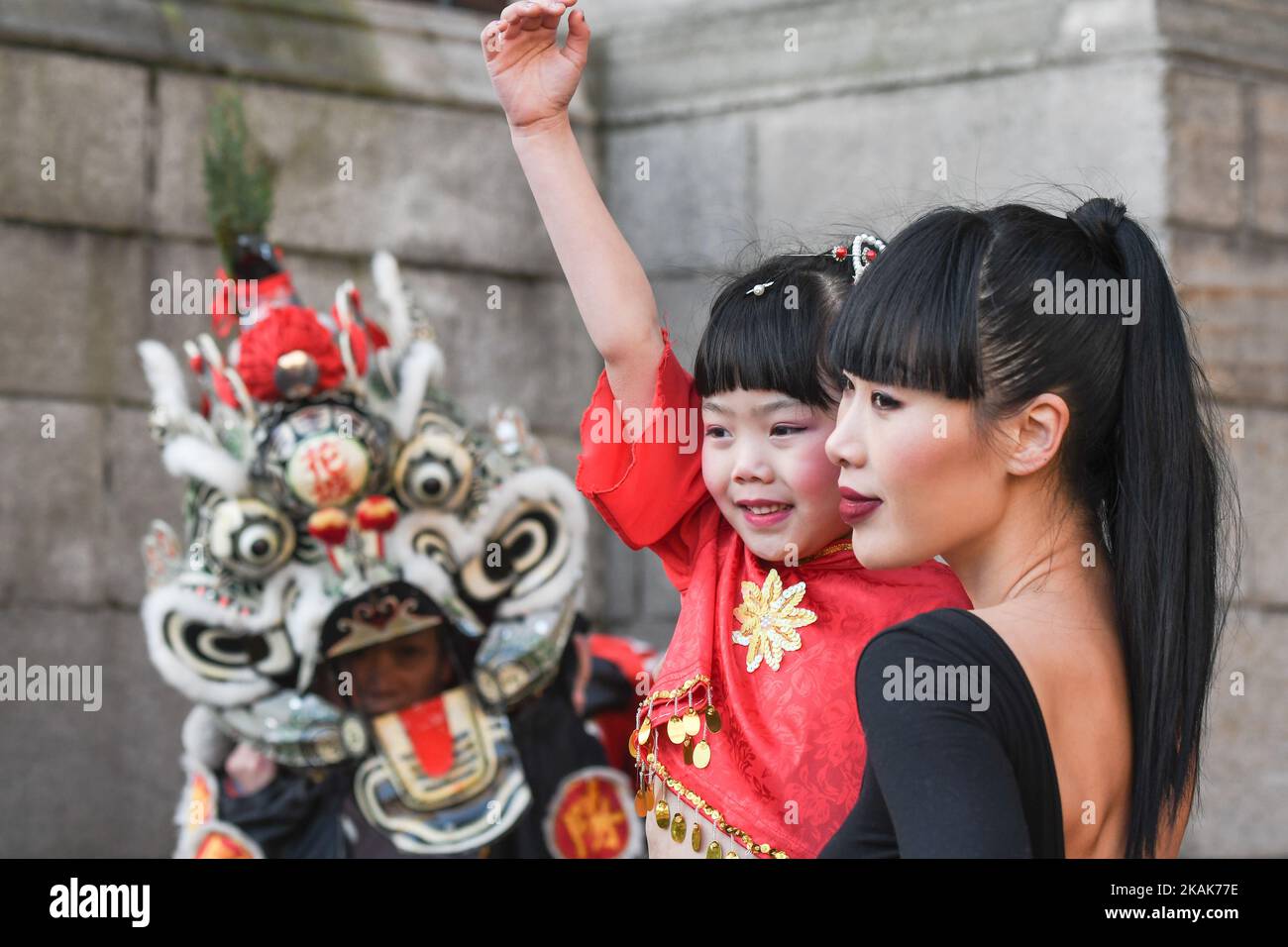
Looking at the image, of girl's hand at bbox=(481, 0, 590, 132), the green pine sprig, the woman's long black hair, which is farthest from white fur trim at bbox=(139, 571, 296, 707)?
the woman's long black hair

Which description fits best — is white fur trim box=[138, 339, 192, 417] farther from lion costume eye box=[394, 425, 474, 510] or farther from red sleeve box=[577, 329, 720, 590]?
red sleeve box=[577, 329, 720, 590]

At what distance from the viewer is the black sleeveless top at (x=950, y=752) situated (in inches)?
54.6

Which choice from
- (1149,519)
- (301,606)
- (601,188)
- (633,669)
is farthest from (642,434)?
(601,188)

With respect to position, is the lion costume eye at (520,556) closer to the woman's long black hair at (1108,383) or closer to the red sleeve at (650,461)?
the red sleeve at (650,461)

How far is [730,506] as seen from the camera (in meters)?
2.17

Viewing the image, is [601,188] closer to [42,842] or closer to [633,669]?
[633,669]

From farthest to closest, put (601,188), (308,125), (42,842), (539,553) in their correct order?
(601,188), (308,125), (42,842), (539,553)

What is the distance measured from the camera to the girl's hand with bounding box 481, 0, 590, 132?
6.52 feet

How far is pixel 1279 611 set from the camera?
5082 millimetres

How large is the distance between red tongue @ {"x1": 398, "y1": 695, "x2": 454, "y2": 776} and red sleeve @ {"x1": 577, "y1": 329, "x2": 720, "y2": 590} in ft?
7.12

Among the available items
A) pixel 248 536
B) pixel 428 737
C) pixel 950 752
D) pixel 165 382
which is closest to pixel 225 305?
pixel 165 382

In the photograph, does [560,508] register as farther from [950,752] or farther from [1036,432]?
[950,752]
